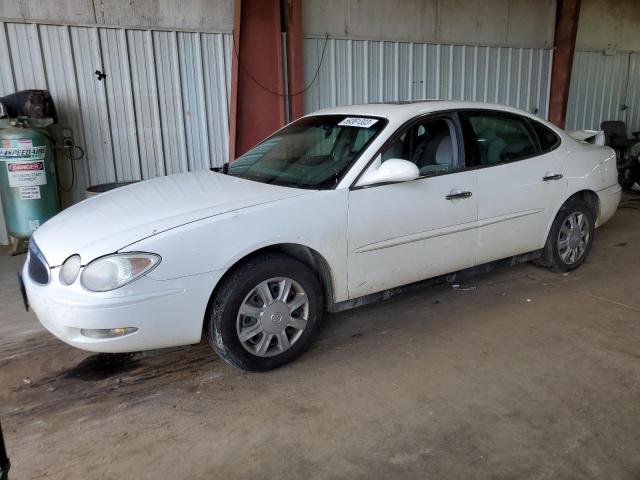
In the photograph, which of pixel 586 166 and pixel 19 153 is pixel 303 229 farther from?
pixel 19 153

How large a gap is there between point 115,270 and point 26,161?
11.3ft

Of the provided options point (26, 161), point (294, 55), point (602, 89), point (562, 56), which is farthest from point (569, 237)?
point (602, 89)

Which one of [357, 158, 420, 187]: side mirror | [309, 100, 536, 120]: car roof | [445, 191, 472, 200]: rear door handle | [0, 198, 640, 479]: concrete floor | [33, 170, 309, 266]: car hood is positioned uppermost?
[309, 100, 536, 120]: car roof

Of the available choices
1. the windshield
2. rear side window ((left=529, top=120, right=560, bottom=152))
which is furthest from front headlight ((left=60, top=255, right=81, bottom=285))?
rear side window ((left=529, top=120, right=560, bottom=152))

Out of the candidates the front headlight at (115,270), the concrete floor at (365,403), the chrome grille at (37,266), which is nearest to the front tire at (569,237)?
the concrete floor at (365,403)

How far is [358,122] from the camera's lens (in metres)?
3.70

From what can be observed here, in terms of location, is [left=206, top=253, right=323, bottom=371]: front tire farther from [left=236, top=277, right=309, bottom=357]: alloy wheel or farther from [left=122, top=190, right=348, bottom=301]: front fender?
[left=122, top=190, right=348, bottom=301]: front fender

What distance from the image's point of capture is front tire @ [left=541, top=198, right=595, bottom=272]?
450 centimetres

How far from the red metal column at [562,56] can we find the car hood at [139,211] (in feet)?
27.6

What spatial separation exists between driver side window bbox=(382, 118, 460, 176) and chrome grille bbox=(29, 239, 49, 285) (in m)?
2.22

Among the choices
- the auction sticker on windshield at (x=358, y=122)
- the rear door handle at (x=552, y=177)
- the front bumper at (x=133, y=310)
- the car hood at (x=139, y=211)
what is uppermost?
the auction sticker on windshield at (x=358, y=122)

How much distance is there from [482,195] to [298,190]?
1446 millimetres

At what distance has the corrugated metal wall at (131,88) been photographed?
5.79 m

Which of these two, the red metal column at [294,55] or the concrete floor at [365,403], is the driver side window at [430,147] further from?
the red metal column at [294,55]
